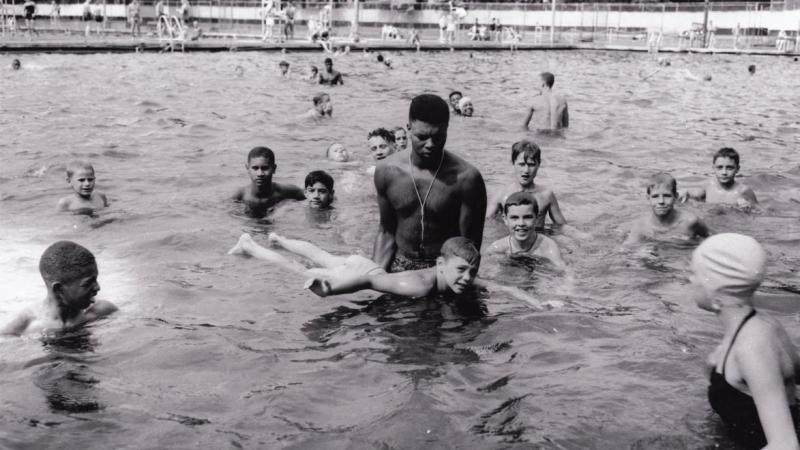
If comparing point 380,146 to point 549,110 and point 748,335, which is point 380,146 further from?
point 748,335

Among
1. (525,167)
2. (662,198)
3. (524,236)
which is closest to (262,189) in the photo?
(525,167)

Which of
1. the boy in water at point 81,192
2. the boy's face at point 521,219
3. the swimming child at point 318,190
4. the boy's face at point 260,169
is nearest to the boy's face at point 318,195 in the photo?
the swimming child at point 318,190

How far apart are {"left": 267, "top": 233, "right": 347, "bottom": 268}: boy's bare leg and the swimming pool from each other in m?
0.34

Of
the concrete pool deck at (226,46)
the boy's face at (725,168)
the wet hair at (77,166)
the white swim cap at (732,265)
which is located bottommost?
the wet hair at (77,166)

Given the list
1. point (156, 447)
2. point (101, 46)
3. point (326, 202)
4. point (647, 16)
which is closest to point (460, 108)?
point (326, 202)

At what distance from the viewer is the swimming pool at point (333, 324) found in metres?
4.62

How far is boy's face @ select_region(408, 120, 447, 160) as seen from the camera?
595 cm

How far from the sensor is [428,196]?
6273 mm

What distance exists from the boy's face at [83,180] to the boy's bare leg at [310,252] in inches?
95.6

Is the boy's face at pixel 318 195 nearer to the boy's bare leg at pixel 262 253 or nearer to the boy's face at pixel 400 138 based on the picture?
the boy's bare leg at pixel 262 253

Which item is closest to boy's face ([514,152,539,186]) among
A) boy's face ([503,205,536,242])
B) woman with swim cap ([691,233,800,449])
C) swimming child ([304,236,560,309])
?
boy's face ([503,205,536,242])

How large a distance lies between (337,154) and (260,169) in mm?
3714

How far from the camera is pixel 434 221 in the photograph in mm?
6387

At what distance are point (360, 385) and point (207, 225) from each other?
475 cm
